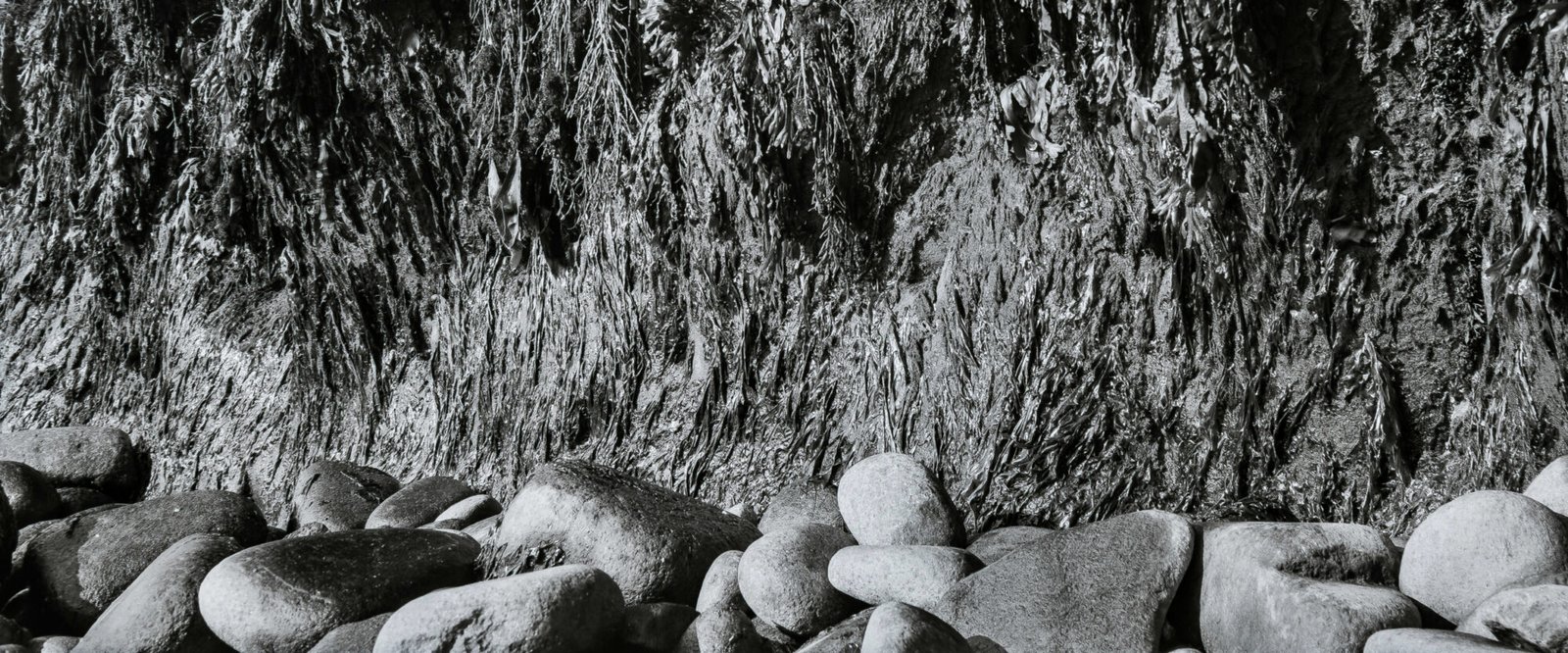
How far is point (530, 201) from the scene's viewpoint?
4.74 m

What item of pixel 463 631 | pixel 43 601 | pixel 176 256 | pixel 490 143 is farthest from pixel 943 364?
pixel 176 256

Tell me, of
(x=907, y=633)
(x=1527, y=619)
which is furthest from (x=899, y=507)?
(x=1527, y=619)

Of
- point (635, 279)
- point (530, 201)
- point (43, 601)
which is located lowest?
point (43, 601)

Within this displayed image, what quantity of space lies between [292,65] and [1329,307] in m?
4.68

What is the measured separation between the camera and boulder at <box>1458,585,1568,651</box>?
85.1 inches

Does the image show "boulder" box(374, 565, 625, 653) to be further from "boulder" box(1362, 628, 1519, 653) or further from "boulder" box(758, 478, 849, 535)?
"boulder" box(1362, 628, 1519, 653)

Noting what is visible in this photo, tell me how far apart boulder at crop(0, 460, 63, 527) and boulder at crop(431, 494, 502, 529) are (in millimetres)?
1818

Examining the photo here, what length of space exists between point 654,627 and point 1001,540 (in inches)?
45.9

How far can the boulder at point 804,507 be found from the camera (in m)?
3.67

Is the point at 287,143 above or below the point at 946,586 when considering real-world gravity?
above

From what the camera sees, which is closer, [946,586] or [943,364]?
[946,586]

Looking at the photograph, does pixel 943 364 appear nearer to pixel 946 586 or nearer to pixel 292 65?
pixel 946 586

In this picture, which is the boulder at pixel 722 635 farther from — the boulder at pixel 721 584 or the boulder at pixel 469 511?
the boulder at pixel 469 511

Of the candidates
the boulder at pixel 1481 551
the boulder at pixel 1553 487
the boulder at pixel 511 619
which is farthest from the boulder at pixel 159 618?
the boulder at pixel 1553 487
